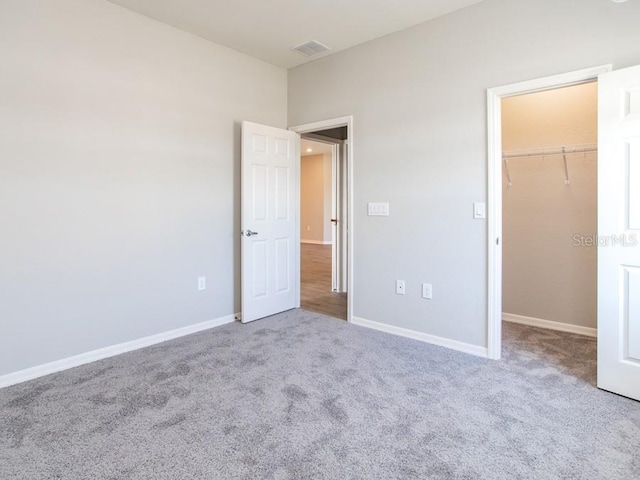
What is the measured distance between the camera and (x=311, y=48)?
11.9 ft

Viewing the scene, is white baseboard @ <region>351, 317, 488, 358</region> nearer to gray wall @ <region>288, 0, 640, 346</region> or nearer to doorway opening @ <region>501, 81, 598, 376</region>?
gray wall @ <region>288, 0, 640, 346</region>

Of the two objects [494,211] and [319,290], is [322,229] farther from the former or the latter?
[494,211]

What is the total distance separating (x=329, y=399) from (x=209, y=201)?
7.26 feet

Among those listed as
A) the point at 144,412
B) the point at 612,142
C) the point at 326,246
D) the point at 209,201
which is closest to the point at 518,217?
the point at 612,142

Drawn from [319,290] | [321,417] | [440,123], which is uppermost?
[440,123]

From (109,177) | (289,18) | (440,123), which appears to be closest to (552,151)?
(440,123)

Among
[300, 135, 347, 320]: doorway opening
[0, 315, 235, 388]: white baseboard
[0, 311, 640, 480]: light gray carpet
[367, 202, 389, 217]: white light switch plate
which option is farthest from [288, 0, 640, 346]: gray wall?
[0, 315, 235, 388]: white baseboard

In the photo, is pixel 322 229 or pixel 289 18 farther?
pixel 322 229

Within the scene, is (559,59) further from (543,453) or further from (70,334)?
(70,334)

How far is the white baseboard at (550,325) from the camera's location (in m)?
3.33

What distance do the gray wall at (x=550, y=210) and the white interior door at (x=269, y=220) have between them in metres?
2.28

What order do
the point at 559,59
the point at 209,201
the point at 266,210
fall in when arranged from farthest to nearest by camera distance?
1. the point at 266,210
2. the point at 209,201
3. the point at 559,59

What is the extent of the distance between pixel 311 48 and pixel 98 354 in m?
3.33

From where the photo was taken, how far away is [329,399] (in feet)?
7.18
